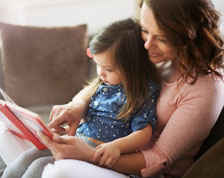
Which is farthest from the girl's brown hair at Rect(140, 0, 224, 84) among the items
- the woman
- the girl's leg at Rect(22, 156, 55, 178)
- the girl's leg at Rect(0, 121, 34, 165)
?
the girl's leg at Rect(0, 121, 34, 165)

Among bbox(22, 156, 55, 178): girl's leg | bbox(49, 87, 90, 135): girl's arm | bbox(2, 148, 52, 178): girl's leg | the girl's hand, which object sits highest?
bbox(49, 87, 90, 135): girl's arm

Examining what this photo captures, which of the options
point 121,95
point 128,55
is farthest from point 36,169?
point 128,55

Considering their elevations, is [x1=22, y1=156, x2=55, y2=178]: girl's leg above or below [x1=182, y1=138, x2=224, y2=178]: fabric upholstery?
below

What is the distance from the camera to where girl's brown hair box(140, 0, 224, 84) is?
0.82 m

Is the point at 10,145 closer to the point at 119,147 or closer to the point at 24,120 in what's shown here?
the point at 24,120

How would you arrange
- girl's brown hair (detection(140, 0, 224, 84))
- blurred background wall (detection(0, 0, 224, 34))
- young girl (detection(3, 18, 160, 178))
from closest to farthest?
girl's brown hair (detection(140, 0, 224, 84)) → young girl (detection(3, 18, 160, 178)) → blurred background wall (detection(0, 0, 224, 34))

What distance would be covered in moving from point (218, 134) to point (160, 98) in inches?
8.6

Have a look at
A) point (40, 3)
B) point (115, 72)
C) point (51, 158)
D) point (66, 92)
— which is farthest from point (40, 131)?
point (40, 3)

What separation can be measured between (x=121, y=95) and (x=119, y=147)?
0.23 metres

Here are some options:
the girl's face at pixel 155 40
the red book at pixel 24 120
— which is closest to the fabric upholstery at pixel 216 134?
the girl's face at pixel 155 40

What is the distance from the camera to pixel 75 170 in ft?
2.54

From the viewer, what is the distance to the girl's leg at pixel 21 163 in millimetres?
963

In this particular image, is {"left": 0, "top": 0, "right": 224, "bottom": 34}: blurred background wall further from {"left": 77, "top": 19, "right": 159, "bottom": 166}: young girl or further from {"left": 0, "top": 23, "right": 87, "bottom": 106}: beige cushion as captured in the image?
{"left": 77, "top": 19, "right": 159, "bottom": 166}: young girl

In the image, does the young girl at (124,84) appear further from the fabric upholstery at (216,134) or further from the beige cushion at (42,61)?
the beige cushion at (42,61)
